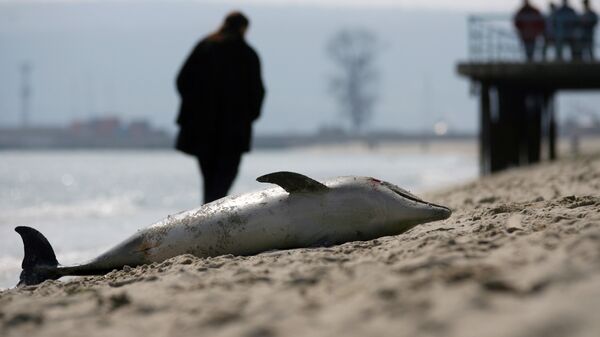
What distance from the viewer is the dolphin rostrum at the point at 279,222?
21.7 feet

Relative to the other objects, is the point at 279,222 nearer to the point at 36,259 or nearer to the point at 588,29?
the point at 36,259

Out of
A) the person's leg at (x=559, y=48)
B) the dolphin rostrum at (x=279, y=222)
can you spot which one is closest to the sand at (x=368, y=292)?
the dolphin rostrum at (x=279, y=222)

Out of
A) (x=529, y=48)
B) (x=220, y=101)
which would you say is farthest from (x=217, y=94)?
(x=529, y=48)

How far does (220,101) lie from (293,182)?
2445 mm

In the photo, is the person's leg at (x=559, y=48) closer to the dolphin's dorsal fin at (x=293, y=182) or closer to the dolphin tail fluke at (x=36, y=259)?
the dolphin's dorsal fin at (x=293, y=182)

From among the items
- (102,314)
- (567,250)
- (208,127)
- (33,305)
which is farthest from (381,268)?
(208,127)

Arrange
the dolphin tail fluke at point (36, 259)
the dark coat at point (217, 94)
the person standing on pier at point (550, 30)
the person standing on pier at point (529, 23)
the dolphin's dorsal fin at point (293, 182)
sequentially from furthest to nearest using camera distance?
the person standing on pier at point (550, 30) < the person standing on pier at point (529, 23) < the dark coat at point (217, 94) < the dolphin tail fluke at point (36, 259) < the dolphin's dorsal fin at point (293, 182)

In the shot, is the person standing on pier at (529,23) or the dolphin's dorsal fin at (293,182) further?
the person standing on pier at (529,23)

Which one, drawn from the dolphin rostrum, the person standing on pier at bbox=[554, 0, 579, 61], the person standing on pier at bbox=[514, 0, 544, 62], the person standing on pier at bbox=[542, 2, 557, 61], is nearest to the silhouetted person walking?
the dolphin rostrum

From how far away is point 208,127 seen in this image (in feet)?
28.9

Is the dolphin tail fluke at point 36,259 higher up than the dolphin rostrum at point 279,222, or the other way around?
the dolphin rostrum at point 279,222

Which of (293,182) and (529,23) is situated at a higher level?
(529,23)

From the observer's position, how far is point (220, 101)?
889cm

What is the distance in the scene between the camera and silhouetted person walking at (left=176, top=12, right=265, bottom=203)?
8.77 m
